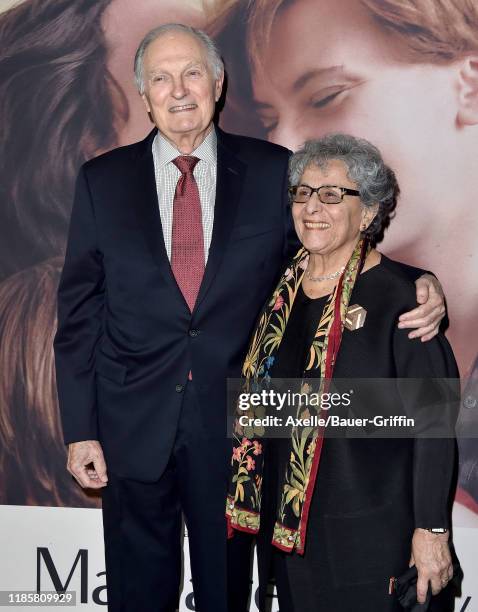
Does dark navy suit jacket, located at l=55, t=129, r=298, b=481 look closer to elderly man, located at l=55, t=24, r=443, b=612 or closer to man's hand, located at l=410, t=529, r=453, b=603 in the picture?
elderly man, located at l=55, t=24, r=443, b=612

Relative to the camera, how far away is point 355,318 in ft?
6.26

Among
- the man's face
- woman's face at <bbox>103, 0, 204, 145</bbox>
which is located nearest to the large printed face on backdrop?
woman's face at <bbox>103, 0, 204, 145</bbox>

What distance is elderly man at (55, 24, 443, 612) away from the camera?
7.20ft

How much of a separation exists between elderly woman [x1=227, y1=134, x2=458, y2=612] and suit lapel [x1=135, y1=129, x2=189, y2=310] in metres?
0.38

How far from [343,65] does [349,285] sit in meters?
0.95

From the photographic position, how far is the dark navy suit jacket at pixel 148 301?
219 centimetres

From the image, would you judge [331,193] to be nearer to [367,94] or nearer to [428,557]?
[367,94]

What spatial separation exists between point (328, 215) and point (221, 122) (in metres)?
0.85

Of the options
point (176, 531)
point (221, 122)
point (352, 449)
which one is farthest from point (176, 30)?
point (176, 531)

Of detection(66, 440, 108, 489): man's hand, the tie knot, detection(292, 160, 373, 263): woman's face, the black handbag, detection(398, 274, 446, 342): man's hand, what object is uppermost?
the tie knot

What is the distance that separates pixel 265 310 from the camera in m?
2.16

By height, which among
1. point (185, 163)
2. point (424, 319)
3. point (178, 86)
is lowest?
point (424, 319)

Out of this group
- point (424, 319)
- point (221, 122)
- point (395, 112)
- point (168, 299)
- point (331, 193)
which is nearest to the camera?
point (424, 319)

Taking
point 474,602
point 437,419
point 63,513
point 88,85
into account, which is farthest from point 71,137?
point 474,602
